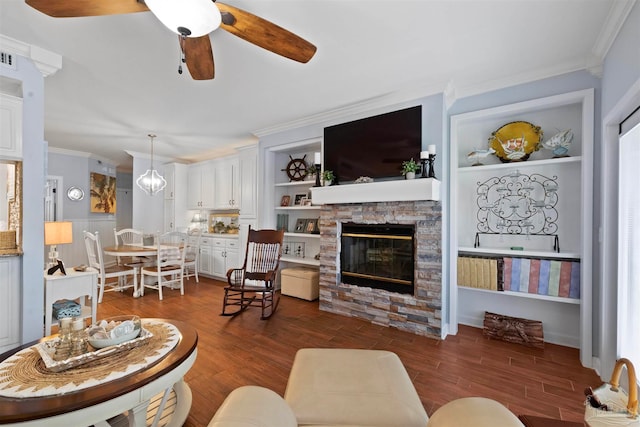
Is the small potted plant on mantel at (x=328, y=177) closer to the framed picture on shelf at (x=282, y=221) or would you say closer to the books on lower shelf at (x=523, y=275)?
the framed picture on shelf at (x=282, y=221)

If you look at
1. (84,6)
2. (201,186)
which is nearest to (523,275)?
(84,6)

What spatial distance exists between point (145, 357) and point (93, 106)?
349 cm

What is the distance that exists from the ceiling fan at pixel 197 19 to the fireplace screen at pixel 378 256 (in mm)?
2115

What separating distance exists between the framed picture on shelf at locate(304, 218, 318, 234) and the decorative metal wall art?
2276mm

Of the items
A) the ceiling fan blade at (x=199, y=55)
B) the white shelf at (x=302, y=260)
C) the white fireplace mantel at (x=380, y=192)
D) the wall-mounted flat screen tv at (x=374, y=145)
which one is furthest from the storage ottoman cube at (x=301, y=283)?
the ceiling fan blade at (x=199, y=55)

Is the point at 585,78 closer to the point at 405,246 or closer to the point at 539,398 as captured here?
the point at 405,246

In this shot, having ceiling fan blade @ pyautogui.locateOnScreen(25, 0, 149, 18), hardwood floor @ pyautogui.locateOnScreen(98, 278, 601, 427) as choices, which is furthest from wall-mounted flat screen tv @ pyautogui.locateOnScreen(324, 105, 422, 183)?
ceiling fan blade @ pyautogui.locateOnScreen(25, 0, 149, 18)

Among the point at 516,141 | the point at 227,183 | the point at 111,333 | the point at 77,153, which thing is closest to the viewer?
the point at 111,333

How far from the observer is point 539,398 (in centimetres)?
191

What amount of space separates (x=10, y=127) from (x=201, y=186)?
3853 millimetres

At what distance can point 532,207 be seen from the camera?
2863 millimetres

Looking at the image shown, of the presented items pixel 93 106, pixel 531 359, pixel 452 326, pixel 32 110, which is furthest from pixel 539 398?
pixel 93 106

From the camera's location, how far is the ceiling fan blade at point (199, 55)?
1642mm

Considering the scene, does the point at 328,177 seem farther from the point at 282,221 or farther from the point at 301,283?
the point at 301,283
